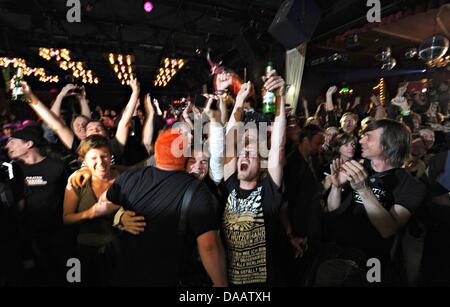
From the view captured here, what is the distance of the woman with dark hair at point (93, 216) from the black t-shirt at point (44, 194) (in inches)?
15.9

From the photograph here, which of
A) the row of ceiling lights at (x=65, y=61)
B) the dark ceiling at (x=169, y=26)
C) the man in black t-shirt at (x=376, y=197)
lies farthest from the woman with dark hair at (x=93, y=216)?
the row of ceiling lights at (x=65, y=61)

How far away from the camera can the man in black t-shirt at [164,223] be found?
1.49 metres

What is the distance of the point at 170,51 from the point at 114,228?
8.18m

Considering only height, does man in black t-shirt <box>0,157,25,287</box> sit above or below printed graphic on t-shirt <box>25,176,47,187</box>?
below

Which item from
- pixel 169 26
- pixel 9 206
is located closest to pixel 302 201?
pixel 9 206

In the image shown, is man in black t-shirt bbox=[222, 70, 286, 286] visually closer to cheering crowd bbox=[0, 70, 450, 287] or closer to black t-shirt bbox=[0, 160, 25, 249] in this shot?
cheering crowd bbox=[0, 70, 450, 287]

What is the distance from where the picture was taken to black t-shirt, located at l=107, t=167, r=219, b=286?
4.88 feet

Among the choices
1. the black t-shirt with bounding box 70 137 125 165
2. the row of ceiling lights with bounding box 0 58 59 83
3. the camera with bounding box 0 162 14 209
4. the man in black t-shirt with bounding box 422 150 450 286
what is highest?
the row of ceiling lights with bounding box 0 58 59 83

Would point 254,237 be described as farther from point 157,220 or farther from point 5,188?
point 5,188

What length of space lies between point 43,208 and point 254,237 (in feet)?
5.75

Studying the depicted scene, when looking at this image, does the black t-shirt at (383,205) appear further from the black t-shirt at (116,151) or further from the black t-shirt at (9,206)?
the black t-shirt at (9,206)

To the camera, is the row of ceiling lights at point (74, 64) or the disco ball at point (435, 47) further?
the row of ceiling lights at point (74, 64)

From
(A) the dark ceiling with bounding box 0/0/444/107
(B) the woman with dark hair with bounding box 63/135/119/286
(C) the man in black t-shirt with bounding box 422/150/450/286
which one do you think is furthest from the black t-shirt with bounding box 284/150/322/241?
(A) the dark ceiling with bounding box 0/0/444/107

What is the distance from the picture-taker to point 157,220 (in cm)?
149
